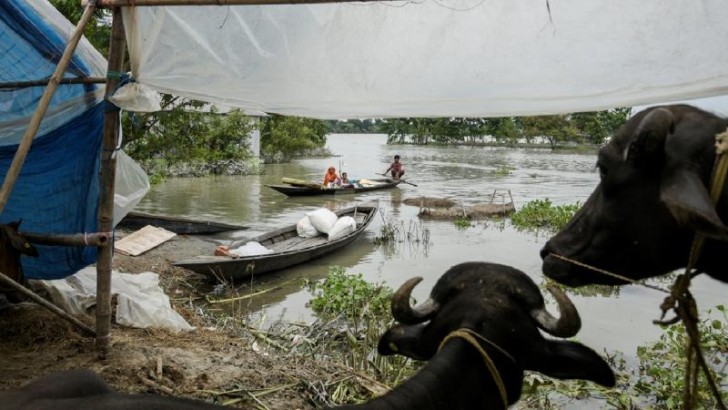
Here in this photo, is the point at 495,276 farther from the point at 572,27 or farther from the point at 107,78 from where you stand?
the point at 107,78

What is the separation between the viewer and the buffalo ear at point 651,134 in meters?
1.68

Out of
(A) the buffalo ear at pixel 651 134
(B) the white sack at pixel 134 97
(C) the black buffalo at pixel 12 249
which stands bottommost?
(C) the black buffalo at pixel 12 249

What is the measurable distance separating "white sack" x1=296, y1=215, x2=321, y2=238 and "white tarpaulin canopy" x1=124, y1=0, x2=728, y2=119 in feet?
26.4

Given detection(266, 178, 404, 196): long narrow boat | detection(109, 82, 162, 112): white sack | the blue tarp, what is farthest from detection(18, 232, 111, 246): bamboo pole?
detection(266, 178, 404, 196): long narrow boat

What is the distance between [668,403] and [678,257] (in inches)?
152

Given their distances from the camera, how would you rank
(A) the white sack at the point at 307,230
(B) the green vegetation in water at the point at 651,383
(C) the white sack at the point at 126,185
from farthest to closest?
(A) the white sack at the point at 307,230 < (B) the green vegetation in water at the point at 651,383 < (C) the white sack at the point at 126,185

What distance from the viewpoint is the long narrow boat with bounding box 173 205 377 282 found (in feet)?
27.8

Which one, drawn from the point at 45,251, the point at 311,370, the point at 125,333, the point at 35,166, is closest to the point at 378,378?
the point at 311,370

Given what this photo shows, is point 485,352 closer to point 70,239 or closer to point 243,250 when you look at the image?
point 70,239

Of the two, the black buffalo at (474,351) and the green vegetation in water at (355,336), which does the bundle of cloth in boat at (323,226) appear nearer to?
the green vegetation in water at (355,336)

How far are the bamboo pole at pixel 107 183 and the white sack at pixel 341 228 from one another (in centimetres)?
715

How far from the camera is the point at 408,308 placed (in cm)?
189

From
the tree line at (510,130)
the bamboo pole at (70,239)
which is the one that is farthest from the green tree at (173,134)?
the tree line at (510,130)

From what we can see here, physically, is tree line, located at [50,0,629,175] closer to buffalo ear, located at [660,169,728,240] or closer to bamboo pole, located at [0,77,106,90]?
bamboo pole, located at [0,77,106,90]
